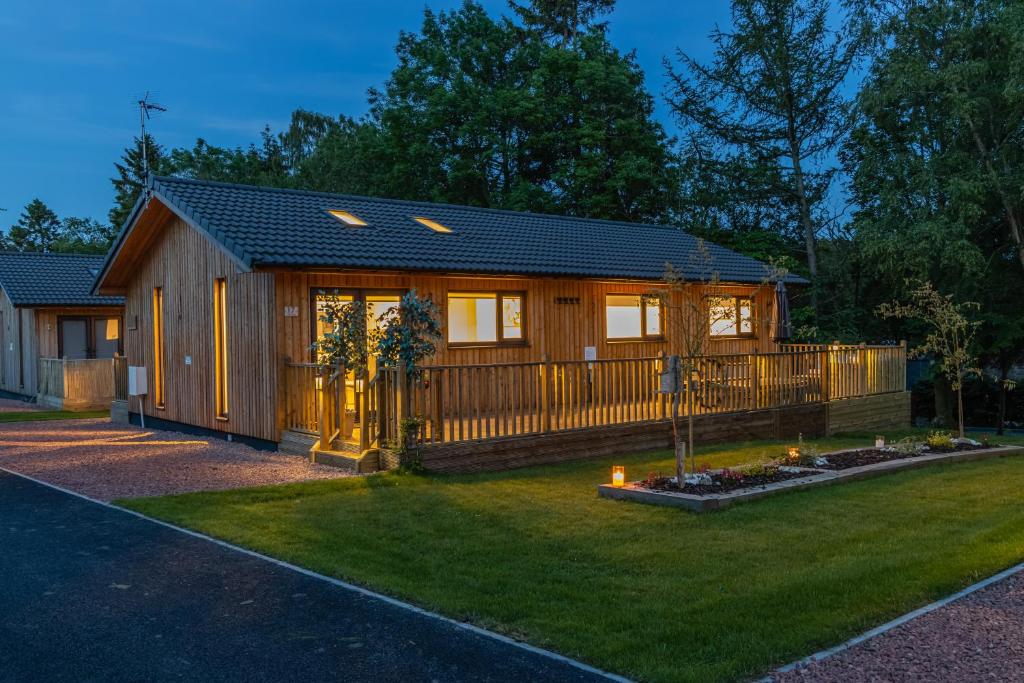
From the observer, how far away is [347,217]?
15.4m

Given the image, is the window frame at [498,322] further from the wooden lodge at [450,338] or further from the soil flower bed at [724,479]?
the soil flower bed at [724,479]

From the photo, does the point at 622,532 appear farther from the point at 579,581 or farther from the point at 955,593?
the point at 955,593

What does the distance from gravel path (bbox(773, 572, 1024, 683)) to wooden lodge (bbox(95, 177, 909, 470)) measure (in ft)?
16.7

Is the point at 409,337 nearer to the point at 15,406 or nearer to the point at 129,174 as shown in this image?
the point at 15,406

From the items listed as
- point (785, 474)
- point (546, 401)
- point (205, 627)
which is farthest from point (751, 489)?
point (205, 627)

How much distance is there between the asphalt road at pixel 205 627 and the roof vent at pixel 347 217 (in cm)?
877

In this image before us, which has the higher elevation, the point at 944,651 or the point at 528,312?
the point at 528,312

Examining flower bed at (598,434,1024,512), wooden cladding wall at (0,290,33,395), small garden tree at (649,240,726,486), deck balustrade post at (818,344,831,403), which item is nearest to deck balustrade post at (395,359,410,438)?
flower bed at (598,434,1024,512)

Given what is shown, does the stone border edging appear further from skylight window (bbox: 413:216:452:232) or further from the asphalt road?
skylight window (bbox: 413:216:452:232)

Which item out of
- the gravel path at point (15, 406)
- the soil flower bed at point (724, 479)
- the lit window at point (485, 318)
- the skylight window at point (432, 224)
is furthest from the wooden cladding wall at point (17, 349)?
the soil flower bed at point (724, 479)

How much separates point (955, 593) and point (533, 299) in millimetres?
10473

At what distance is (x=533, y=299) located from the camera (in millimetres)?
15430

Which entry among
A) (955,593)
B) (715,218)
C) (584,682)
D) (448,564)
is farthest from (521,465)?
(715,218)

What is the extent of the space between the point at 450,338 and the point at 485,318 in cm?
83
